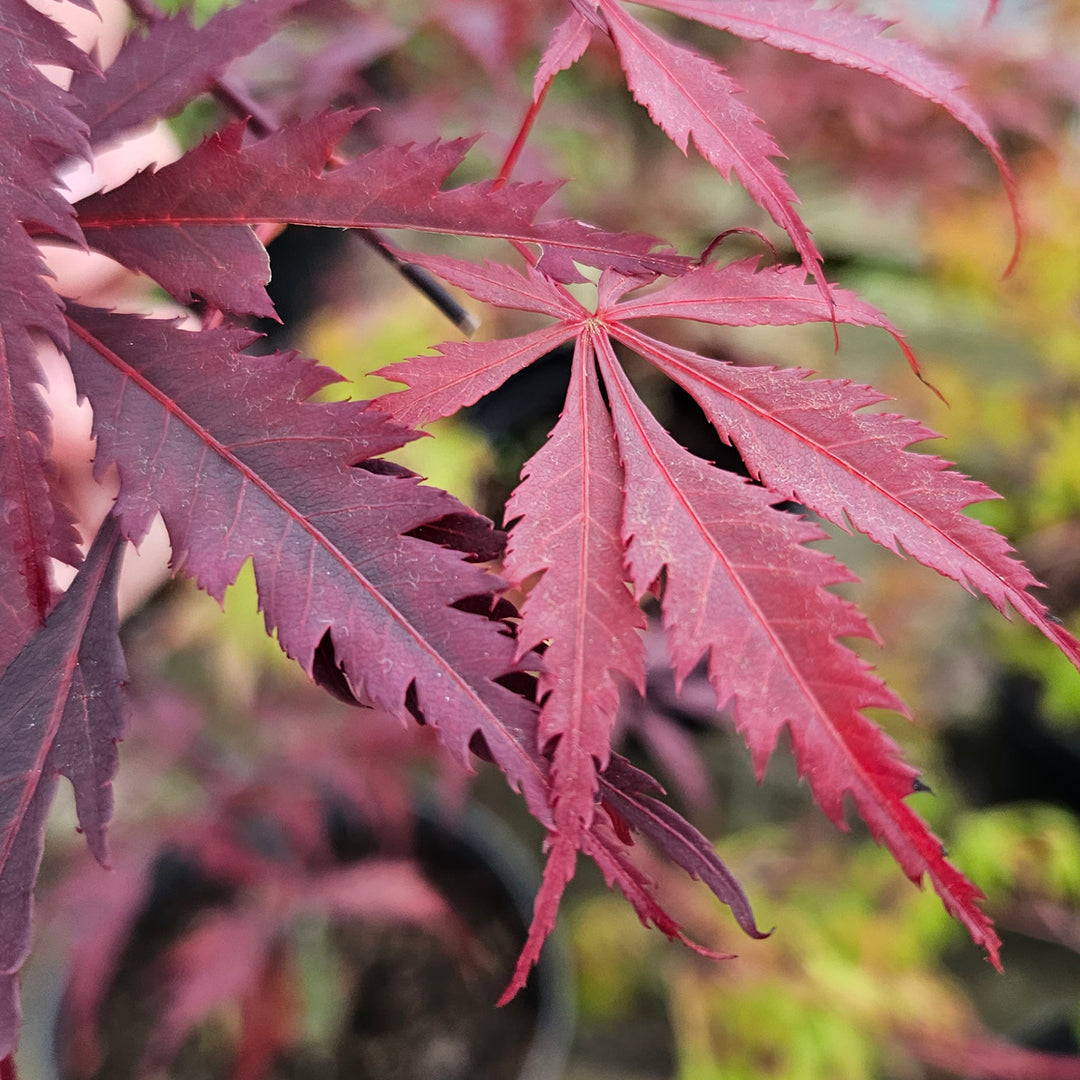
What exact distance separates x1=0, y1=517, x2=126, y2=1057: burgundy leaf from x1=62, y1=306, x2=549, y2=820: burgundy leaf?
0.04 meters

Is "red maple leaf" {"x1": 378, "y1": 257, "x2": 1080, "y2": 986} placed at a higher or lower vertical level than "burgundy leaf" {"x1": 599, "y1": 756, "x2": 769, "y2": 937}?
higher

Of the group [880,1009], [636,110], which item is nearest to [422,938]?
[880,1009]

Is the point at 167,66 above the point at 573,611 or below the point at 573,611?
above

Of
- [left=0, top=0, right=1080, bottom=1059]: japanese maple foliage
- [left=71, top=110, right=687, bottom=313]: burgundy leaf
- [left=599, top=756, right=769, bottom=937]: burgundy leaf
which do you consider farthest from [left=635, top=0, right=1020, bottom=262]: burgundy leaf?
[left=599, top=756, right=769, bottom=937]: burgundy leaf

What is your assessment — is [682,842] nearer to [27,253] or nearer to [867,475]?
[867,475]

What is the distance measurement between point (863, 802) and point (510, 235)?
21 cm

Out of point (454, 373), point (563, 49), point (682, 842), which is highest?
point (563, 49)

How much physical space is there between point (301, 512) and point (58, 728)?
0.10m

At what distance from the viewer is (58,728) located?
0.91 ft

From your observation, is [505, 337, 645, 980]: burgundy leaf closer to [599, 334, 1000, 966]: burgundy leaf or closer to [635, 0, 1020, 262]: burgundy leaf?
[599, 334, 1000, 966]: burgundy leaf

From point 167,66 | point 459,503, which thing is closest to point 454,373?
point 459,503

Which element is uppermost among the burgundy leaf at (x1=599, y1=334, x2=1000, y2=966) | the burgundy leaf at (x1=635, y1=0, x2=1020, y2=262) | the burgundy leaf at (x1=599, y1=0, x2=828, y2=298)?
the burgundy leaf at (x1=635, y1=0, x2=1020, y2=262)

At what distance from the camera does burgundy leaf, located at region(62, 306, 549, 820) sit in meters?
0.26

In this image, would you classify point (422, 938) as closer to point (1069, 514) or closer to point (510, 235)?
point (510, 235)
